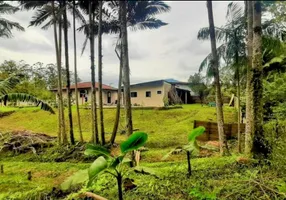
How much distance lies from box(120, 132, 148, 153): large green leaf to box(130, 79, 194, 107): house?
17827 mm

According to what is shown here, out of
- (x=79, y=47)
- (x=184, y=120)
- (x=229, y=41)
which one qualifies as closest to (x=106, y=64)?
(x=79, y=47)

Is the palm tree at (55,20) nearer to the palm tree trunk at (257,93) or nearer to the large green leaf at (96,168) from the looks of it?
the palm tree trunk at (257,93)

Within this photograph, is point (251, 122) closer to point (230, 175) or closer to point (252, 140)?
point (252, 140)

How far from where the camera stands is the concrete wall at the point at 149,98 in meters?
20.4

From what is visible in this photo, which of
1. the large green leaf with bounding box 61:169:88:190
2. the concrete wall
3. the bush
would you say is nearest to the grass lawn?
the bush

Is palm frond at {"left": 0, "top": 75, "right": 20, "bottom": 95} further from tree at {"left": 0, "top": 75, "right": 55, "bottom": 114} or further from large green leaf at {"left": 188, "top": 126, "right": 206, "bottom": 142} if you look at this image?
large green leaf at {"left": 188, "top": 126, "right": 206, "bottom": 142}

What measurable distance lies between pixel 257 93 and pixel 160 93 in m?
16.9

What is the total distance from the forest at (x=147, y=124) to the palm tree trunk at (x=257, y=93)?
0.01m

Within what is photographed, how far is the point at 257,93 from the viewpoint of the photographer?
3516mm

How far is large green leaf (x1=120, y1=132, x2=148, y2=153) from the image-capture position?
183 cm

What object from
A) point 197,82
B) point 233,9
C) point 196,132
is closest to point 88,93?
point 197,82

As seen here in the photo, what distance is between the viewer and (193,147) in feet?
9.46

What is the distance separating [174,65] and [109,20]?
9184 millimetres

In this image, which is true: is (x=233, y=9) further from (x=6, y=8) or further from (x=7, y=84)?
(x=6, y=8)
